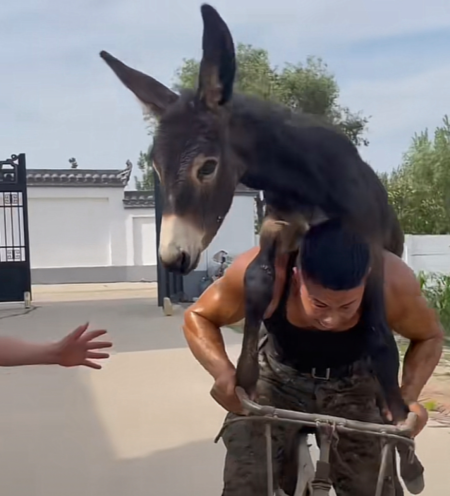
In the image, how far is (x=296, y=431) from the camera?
1.40 metres

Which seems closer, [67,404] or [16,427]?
[16,427]

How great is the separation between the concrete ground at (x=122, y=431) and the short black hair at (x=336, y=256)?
1.68 metres

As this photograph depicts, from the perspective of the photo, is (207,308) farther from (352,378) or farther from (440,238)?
(440,238)

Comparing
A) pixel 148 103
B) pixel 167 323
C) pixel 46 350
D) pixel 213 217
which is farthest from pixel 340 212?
pixel 167 323

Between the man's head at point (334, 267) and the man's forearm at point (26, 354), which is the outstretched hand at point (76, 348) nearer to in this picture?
the man's forearm at point (26, 354)

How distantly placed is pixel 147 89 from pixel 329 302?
463mm

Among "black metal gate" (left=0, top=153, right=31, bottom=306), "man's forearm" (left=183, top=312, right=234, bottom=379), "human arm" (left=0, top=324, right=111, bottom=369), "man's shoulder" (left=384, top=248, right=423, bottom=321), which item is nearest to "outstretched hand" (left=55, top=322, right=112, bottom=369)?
"human arm" (left=0, top=324, right=111, bottom=369)

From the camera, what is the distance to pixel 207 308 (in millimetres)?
1367

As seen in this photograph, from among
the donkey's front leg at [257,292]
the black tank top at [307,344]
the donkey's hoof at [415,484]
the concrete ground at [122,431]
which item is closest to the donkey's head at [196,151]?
the donkey's front leg at [257,292]

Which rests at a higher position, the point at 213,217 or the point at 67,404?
the point at 213,217

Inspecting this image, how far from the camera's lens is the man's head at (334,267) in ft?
3.73

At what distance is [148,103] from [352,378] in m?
0.65

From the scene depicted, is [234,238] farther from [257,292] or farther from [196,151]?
[196,151]

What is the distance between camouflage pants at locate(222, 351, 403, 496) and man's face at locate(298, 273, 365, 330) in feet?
0.53
